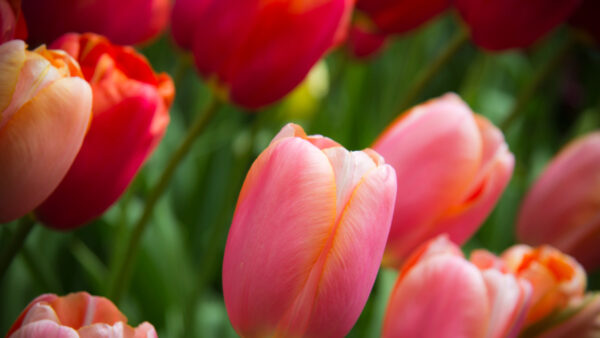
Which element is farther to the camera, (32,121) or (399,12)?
(399,12)

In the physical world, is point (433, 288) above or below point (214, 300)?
above

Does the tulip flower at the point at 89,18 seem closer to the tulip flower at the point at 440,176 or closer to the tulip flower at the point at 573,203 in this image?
the tulip flower at the point at 440,176

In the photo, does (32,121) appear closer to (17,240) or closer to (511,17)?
(17,240)

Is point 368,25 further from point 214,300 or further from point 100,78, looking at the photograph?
point 214,300

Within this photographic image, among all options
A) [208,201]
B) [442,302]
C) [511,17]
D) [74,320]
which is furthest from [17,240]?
[208,201]

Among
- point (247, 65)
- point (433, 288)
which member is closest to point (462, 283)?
point (433, 288)

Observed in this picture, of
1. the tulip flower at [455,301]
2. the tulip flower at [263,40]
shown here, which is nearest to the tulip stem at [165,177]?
the tulip flower at [263,40]
